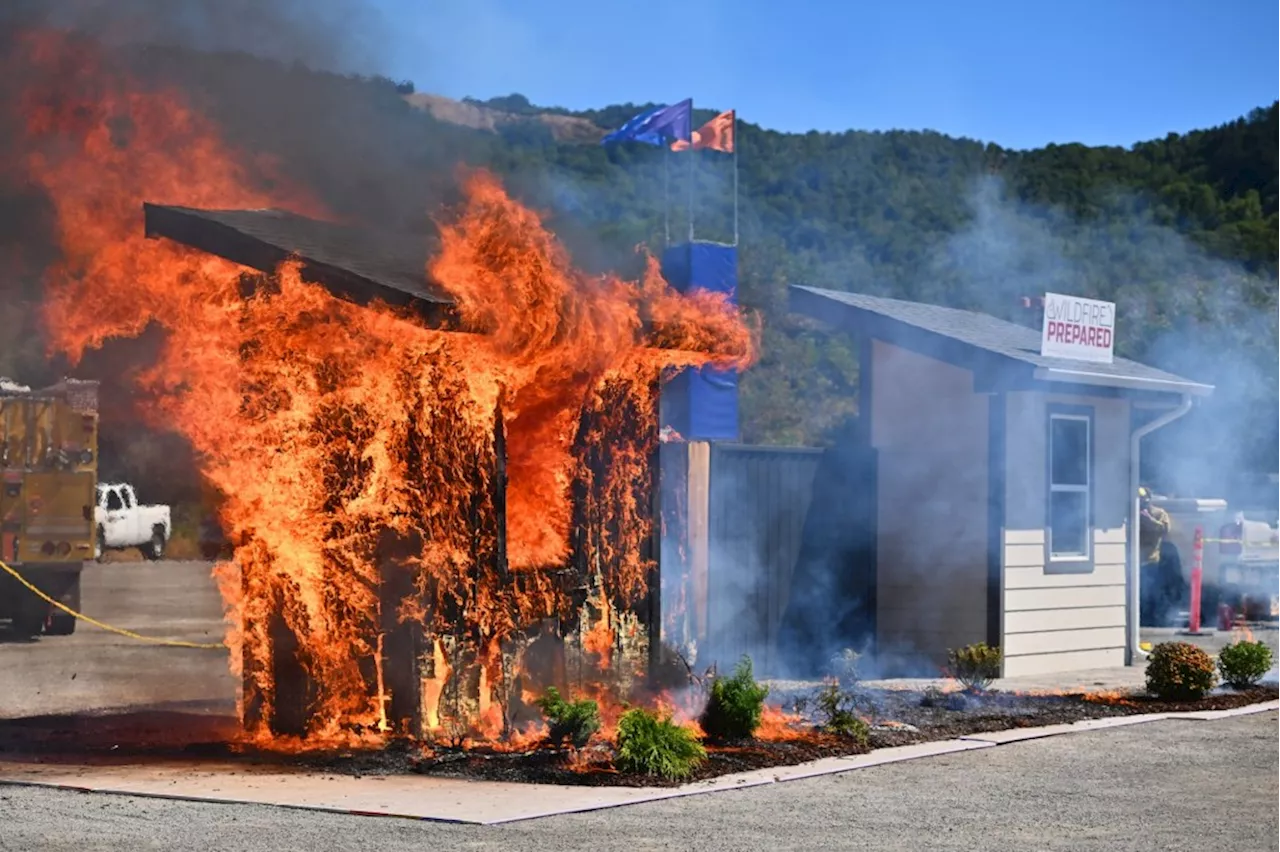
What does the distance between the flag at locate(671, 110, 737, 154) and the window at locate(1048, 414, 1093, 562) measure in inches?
174

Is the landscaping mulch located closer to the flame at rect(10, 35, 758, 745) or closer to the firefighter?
the flame at rect(10, 35, 758, 745)

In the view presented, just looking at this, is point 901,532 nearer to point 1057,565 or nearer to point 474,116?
point 1057,565

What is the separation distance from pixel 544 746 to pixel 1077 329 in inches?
323

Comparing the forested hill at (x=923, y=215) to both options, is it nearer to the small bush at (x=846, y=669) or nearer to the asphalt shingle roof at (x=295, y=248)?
the asphalt shingle roof at (x=295, y=248)

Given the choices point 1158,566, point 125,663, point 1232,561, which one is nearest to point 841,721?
point 125,663

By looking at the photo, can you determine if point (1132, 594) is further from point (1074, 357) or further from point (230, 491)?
point (230, 491)

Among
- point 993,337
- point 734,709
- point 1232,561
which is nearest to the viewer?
point 734,709

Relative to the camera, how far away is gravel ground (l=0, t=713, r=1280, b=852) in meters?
7.23

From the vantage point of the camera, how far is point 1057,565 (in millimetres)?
15664

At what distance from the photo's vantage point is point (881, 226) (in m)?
42.4

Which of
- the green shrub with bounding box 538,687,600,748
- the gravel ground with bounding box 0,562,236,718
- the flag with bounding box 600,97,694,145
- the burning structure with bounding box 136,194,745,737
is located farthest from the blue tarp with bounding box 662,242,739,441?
the gravel ground with bounding box 0,562,236,718

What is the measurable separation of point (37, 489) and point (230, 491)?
9.18 metres

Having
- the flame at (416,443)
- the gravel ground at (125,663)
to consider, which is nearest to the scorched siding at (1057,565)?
the flame at (416,443)

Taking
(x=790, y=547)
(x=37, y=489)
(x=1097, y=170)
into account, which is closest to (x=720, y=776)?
(x=790, y=547)
